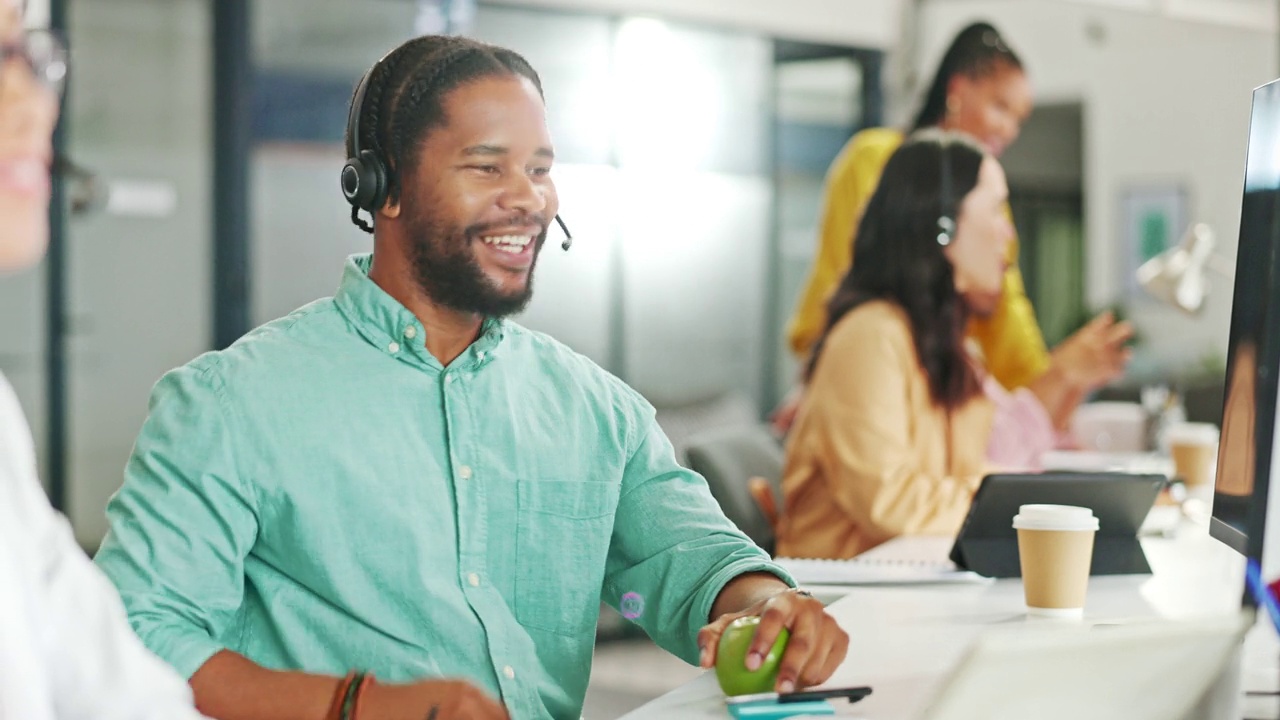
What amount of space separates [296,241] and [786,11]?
2.08 metres

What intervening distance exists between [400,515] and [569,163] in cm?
251

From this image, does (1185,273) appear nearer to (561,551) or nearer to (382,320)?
(561,551)

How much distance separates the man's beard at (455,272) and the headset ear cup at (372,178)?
4cm

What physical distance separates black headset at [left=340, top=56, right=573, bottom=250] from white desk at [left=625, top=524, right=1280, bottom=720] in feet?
1.71

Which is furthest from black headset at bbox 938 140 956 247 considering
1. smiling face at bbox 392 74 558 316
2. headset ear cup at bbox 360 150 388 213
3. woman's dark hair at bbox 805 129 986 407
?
headset ear cup at bbox 360 150 388 213

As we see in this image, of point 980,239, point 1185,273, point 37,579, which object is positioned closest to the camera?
point 37,579

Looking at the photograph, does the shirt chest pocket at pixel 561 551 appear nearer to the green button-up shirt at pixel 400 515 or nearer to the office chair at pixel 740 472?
the green button-up shirt at pixel 400 515

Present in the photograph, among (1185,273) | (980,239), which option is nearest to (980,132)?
(1185,273)

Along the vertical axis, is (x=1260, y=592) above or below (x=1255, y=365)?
below

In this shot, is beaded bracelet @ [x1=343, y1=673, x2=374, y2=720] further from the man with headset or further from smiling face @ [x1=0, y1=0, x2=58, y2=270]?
smiling face @ [x1=0, y1=0, x2=58, y2=270]

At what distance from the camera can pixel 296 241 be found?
461cm

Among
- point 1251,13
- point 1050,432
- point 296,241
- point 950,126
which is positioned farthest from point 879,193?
point 1251,13

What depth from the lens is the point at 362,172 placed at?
1.29 meters

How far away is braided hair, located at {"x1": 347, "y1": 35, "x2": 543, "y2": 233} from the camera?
1.27 meters
